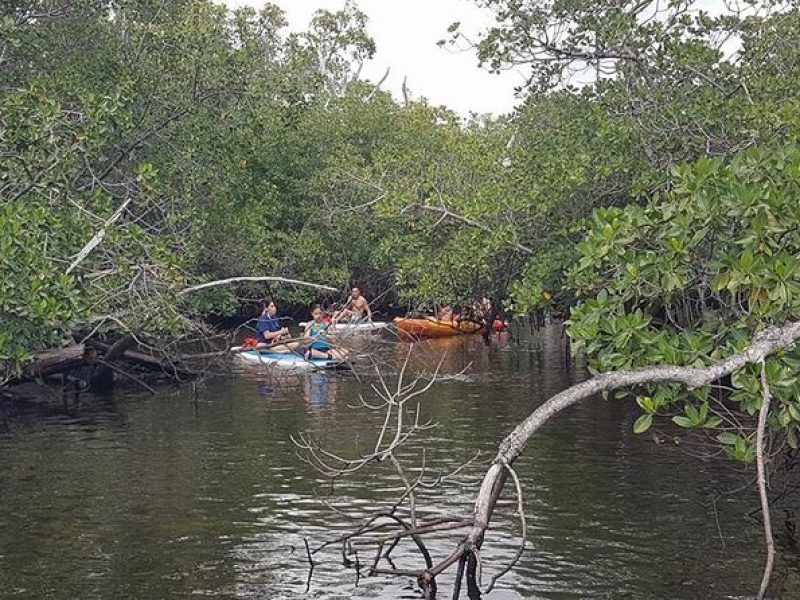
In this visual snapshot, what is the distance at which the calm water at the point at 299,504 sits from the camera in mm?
10070

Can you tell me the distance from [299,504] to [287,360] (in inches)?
485

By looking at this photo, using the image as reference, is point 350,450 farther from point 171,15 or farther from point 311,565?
point 171,15

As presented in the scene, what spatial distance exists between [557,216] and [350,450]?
6.91 meters

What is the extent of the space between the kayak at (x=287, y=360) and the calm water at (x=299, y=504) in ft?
11.3

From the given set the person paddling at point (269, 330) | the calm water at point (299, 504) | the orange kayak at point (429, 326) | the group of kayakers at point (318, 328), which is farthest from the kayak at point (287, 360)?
the orange kayak at point (429, 326)

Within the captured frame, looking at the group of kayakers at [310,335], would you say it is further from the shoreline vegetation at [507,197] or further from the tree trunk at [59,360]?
the tree trunk at [59,360]

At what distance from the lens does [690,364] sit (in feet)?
31.4

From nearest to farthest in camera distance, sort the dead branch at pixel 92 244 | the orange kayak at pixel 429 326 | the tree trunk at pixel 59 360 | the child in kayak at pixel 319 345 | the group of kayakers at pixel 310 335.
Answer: the dead branch at pixel 92 244 < the tree trunk at pixel 59 360 < the group of kayakers at pixel 310 335 < the child in kayak at pixel 319 345 < the orange kayak at pixel 429 326

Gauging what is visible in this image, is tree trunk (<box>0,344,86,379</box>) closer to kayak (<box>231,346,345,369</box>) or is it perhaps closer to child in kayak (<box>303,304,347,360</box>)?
Answer: kayak (<box>231,346,345,369</box>)

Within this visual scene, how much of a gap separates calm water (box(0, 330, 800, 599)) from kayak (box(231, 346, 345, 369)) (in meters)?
3.43

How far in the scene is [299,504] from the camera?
42.4ft

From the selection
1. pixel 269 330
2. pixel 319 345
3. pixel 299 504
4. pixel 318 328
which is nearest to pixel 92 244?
pixel 299 504

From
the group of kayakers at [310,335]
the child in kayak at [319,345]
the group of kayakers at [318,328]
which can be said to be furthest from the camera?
the child in kayak at [319,345]

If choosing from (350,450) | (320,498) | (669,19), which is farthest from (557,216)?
(320,498)
